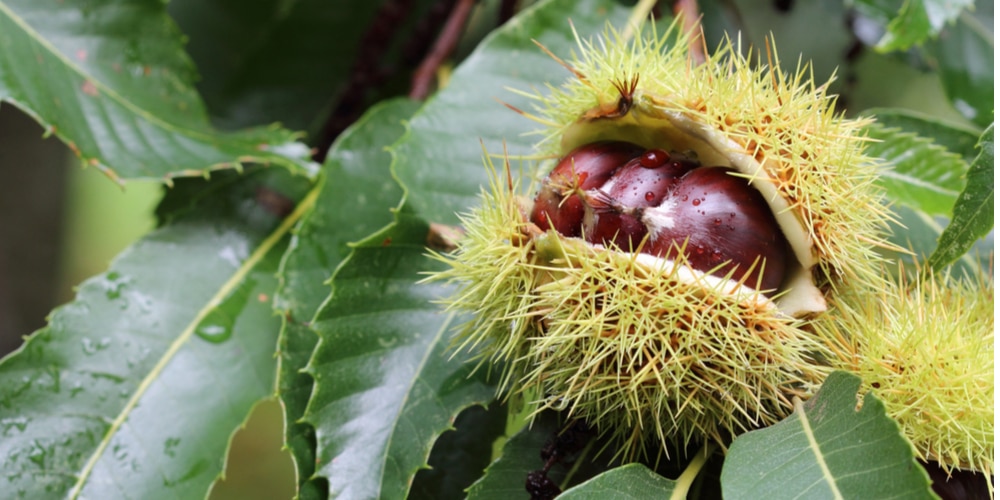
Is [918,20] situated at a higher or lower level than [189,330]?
higher

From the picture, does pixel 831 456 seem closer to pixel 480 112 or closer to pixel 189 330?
pixel 480 112

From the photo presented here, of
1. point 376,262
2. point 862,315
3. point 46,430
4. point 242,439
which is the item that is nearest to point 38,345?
point 46,430

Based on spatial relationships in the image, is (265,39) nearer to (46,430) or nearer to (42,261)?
(42,261)

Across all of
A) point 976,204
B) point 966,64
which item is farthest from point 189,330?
point 966,64

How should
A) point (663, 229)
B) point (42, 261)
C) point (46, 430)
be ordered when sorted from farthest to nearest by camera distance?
point (42, 261) < point (46, 430) < point (663, 229)

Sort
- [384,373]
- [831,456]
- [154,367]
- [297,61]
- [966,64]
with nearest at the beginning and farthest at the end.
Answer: [831,456] → [384,373] → [154,367] → [966,64] → [297,61]

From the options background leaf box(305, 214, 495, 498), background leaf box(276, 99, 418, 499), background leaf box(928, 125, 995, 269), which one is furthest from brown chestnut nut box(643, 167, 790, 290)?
background leaf box(276, 99, 418, 499)

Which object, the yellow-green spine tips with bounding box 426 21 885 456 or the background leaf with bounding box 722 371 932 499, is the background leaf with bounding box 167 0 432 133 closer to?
the yellow-green spine tips with bounding box 426 21 885 456

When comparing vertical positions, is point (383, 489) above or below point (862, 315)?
below
